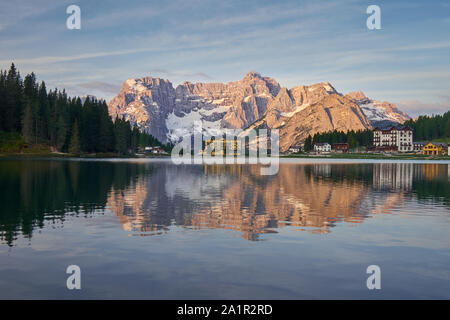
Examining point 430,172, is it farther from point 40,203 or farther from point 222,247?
point 222,247

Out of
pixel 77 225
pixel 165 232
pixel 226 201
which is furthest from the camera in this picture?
pixel 226 201

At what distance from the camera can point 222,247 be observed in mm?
23062

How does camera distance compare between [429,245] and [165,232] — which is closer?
[429,245]

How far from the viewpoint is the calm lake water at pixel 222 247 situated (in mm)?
16172

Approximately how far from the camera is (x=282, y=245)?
2372cm

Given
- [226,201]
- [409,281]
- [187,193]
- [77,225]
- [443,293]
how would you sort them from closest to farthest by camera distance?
1. [443,293]
2. [409,281]
3. [77,225]
4. [226,201]
5. [187,193]

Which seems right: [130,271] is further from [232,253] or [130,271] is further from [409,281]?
[409,281]

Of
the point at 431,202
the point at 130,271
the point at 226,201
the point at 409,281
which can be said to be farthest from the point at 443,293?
the point at 431,202

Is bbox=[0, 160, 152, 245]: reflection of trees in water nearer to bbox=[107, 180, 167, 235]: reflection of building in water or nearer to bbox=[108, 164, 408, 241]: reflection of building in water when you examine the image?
bbox=[107, 180, 167, 235]: reflection of building in water

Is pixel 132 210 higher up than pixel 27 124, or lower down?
lower down

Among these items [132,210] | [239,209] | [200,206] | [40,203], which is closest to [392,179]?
[239,209]

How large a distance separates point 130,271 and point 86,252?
15.9 ft

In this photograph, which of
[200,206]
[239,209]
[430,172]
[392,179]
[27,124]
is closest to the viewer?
[239,209]

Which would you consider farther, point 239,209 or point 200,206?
point 200,206
